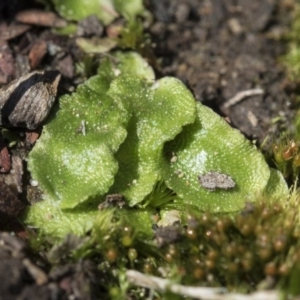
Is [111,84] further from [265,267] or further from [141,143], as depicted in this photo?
[265,267]

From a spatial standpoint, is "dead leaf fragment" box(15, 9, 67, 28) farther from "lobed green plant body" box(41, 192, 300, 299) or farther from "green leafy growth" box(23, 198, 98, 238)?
"lobed green plant body" box(41, 192, 300, 299)

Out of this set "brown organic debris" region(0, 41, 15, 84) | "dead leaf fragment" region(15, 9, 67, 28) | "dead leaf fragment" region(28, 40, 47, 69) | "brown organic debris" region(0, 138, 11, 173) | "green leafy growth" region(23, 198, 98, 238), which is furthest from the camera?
"dead leaf fragment" region(15, 9, 67, 28)

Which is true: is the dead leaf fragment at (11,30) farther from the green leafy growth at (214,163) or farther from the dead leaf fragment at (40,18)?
the green leafy growth at (214,163)

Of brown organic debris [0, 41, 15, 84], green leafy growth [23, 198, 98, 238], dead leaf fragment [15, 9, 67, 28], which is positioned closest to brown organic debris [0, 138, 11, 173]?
green leafy growth [23, 198, 98, 238]

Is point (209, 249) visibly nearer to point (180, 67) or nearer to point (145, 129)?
point (145, 129)

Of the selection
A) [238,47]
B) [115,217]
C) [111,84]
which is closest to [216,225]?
[115,217]

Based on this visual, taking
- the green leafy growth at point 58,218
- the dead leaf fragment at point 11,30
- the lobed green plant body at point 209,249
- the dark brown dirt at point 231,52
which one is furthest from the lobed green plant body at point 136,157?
the dead leaf fragment at point 11,30

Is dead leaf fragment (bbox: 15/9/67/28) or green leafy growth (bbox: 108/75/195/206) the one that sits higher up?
dead leaf fragment (bbox: 15/9/67/28)

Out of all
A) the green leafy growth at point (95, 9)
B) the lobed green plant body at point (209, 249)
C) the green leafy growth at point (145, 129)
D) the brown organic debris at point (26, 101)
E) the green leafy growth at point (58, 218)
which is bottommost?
the lobed green plant body at point (209, 249)
